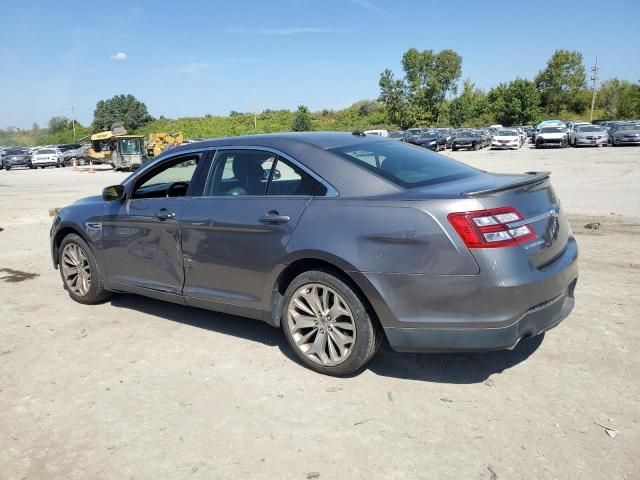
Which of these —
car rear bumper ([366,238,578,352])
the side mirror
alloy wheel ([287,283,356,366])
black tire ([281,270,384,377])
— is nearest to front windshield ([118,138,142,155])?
the side mirror

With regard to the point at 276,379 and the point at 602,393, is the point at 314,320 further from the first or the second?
the point at 602,393

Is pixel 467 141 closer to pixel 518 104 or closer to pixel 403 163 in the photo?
pixel 403 163

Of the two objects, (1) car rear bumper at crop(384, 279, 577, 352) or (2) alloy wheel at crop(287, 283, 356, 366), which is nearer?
(1) car rear bumper at crop(384, 279, 577, 352)

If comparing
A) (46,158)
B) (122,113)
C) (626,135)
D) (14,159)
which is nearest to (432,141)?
(626,135)

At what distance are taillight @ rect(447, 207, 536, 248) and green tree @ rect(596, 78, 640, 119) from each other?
7932cm

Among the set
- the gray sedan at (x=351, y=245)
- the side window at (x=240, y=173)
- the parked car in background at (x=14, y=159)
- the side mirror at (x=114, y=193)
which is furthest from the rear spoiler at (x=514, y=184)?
the parked car in background at (x=14, y=159)

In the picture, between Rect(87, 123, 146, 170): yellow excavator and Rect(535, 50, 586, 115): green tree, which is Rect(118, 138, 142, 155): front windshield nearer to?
Rect(87, 123, 146, 170): yellow excavator

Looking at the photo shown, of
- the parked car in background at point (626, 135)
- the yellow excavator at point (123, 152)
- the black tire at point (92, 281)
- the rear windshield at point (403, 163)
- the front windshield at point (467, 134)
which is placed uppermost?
the rear windshield at point (403, 163)

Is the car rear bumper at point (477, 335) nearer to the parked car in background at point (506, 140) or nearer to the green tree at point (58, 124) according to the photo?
the parked car in background at point (506, 140)

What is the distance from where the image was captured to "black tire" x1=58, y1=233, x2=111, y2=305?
5.45 meters

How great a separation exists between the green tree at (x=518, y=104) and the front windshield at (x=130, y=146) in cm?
5488

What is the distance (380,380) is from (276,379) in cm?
71

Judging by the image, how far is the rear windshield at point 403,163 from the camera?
12.4 ft

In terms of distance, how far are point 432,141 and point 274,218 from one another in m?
36.9
